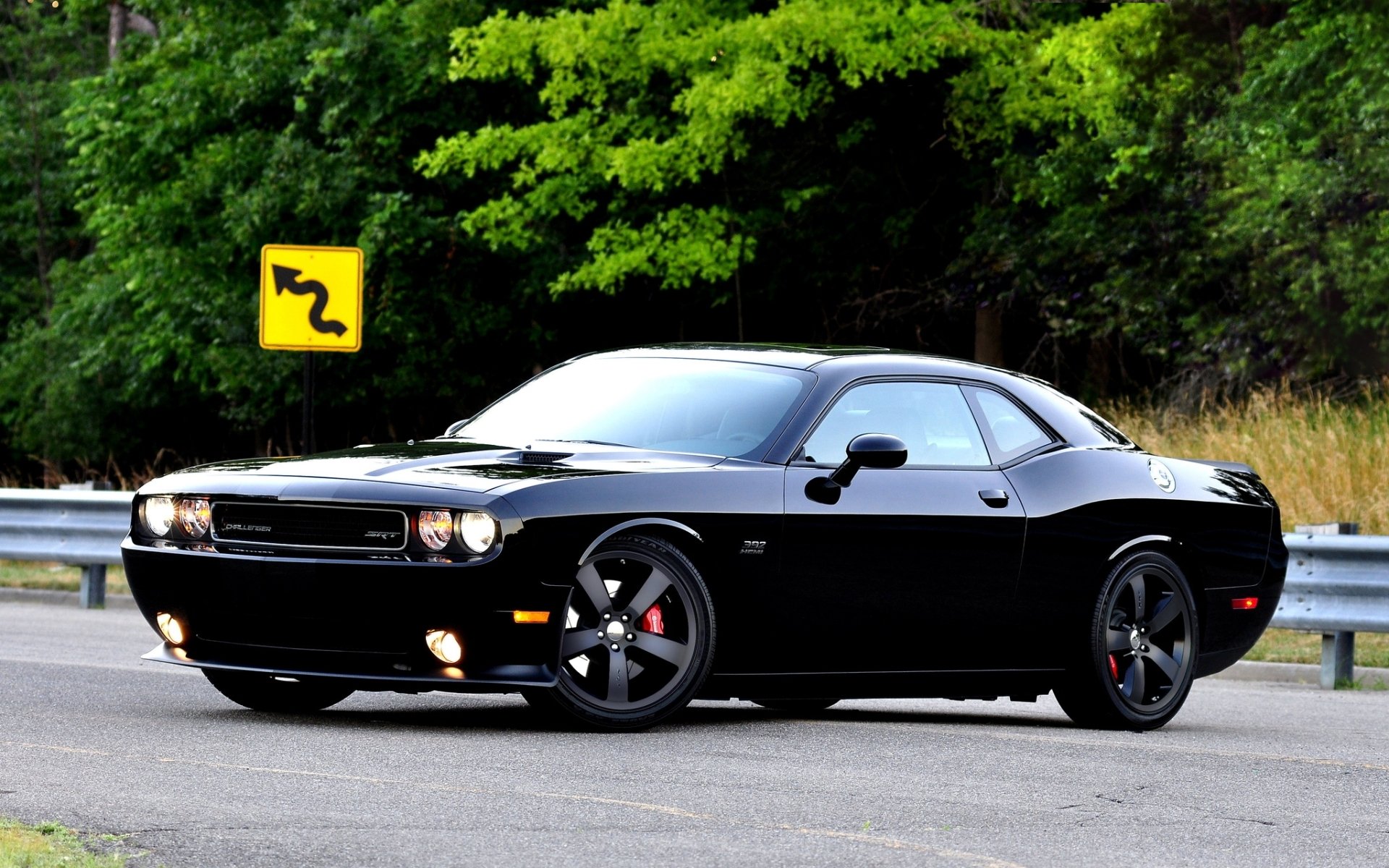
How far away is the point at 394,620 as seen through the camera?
7535 mm

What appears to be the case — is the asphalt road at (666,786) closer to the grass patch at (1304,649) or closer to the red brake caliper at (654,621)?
the red brake caliper at (654,621)

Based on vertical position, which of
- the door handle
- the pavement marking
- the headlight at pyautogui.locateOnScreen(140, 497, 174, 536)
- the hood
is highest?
the hood

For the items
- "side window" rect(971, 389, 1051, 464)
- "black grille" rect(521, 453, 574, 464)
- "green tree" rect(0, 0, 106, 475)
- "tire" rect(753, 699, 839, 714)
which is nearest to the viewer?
"black grille" rect(521, 453, 574, 464)

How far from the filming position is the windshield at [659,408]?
8.59 meters

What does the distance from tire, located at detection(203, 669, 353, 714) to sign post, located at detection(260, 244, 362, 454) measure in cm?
805

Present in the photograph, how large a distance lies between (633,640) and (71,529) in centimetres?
905

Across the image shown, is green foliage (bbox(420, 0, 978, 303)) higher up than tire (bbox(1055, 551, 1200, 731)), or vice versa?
green foliage (bbox(420, 0, 978, 303))

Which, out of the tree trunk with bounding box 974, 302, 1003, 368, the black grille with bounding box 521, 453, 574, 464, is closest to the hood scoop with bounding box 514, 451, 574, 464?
the black grille with bounding box 521, 453, 574, 464

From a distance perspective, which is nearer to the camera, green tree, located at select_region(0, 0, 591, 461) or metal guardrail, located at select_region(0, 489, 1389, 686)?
metal guardrail, located at select_region(0, 489, 1389, 686)

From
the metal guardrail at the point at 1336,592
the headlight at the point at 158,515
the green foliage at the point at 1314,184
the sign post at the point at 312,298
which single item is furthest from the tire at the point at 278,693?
the green foliage at the point at 1314,184

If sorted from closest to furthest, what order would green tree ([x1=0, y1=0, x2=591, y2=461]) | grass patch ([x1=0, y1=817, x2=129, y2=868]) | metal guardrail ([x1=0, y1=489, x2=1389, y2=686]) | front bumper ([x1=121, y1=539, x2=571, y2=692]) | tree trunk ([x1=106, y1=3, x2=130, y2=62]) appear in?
grass patch ([x1=0, y1=817, x2=129, y2=868]), front bumper ([x1=121, y1=539, x2=571, y2=692]), metal guardrail ([x1=0, y1=489, x2=1389, y2=686]), green tree ([x1=0, y1=0, x2=591, y2=461]), tree trunk ([x1=106, y1=3, x2=130, y2=62])

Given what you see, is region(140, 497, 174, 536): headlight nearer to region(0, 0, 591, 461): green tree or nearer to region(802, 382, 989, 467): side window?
region(802, 382, 989, 467): side window

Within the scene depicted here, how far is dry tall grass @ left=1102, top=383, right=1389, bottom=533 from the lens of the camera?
1738 centimetres

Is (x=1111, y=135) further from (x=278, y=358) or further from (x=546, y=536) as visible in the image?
(x=546, y=536)
